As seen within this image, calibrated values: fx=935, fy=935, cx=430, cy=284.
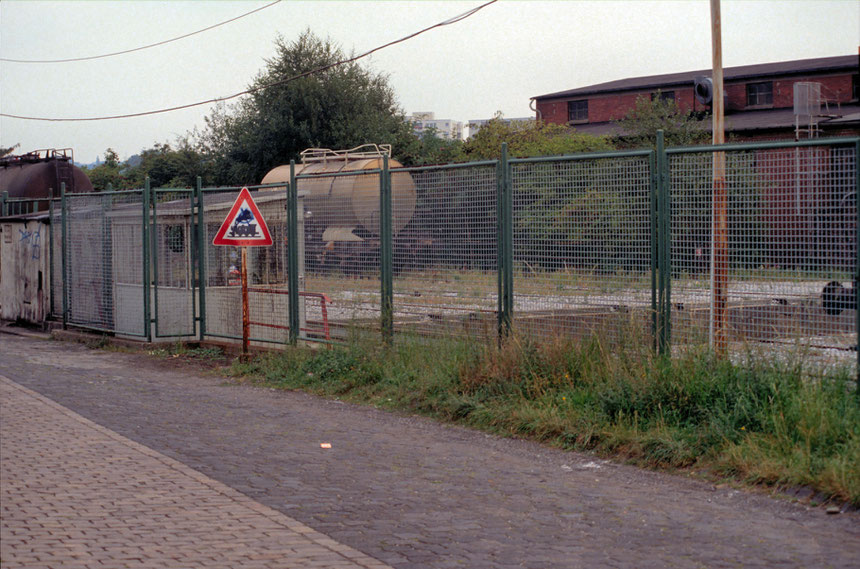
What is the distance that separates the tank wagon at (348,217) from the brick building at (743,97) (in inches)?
1100

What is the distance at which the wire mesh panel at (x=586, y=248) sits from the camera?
912cm

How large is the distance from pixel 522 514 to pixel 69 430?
5.09 metres

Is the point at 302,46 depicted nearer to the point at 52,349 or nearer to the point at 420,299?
the point at 52,349

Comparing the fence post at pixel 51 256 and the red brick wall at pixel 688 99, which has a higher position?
the red brick wall at pixel 688 99

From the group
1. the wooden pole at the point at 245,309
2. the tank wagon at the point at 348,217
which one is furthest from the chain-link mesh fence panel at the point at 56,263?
the tank wagon at the point at 348,217

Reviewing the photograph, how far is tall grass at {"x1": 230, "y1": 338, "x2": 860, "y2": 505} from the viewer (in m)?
6.84

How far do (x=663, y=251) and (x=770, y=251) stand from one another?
3.92 ft

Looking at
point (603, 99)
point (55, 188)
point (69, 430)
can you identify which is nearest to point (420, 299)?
point (69, 430)

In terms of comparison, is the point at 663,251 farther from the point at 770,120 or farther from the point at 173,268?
the point at 770,120

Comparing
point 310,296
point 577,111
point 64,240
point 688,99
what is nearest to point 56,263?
point 64,240

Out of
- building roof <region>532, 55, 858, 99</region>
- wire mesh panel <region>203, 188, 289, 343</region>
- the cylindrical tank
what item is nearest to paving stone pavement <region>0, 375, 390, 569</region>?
the cylindrical tank

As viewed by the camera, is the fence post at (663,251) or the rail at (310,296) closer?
the fence post at (663,251)

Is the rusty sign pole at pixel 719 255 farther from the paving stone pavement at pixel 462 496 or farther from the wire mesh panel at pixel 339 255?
the wire mesh panel at pixel 339 255

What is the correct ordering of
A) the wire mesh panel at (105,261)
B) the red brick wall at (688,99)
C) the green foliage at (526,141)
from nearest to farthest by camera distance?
the wire mesh panel at (105,261)
the green foliage at (526,141)
the red brick wall at (688,99)
